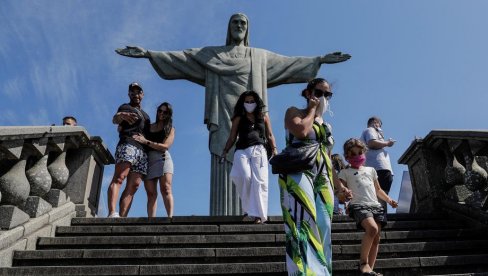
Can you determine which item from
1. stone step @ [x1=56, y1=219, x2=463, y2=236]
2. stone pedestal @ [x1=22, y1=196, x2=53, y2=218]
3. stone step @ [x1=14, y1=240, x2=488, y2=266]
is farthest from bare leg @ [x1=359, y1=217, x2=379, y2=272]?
stone pedestal @ [x1=22, y1=196, x2=53, y2=218]

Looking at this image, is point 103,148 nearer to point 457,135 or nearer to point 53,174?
point 53,174

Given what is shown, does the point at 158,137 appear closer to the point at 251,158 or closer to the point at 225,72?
the point at 251,158

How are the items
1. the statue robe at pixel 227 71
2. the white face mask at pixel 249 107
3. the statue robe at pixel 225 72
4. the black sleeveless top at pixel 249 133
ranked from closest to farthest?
1. the black sleeveless top at pixel 249 133
2. the white face mask at pixel 249 107
3. the statue robe at pixel 225 72
4. the statue robe at pixel 227 71

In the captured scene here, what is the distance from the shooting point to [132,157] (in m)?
5.57

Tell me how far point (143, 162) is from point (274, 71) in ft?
14.6

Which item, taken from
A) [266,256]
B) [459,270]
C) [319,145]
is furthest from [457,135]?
[319,145]

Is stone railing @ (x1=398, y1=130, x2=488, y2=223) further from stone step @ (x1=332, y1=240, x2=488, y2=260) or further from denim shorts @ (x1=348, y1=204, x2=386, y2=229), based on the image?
denim shorts @ (x1=348, y1=204, x2=386, y2=229)

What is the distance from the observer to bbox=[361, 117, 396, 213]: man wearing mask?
6.53 m

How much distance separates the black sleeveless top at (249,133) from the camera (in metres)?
4.77

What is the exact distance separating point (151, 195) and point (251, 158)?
1.81 metres

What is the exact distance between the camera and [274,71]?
367 inches

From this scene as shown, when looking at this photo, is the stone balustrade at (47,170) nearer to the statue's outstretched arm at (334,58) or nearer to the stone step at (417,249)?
the stone step at (417,249)

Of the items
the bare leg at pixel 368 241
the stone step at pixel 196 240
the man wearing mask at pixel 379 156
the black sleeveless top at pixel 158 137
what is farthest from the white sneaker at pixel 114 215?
the man wearing mask at pixel 379 156

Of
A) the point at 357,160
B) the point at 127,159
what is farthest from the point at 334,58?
the point at 357,160
